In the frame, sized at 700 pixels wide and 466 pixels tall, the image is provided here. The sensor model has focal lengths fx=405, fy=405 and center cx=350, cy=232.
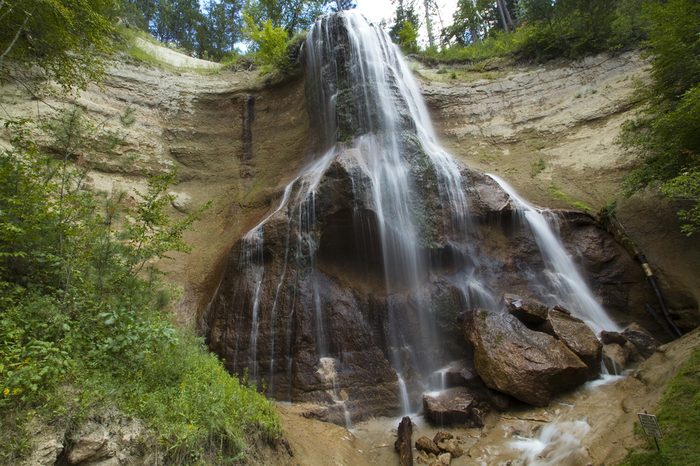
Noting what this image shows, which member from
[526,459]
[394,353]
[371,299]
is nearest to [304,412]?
[394,353]

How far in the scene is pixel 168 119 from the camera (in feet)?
51.2

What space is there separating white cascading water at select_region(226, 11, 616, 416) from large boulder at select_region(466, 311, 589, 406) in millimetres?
1326

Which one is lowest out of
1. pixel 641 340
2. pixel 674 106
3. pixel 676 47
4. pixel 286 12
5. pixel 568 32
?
pixel 641 340

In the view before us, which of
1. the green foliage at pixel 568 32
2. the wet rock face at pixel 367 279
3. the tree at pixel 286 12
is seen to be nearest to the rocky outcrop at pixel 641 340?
the wet rock face at pixel 367 279

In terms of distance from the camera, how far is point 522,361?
7371mm

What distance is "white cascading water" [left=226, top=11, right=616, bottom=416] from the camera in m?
9.05

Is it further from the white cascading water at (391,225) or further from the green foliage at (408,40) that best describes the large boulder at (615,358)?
the green foliage at (408,40)

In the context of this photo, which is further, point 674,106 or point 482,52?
point 482,52

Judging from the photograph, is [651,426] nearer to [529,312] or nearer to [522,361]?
[522,361]

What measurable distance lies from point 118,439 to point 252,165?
12819 millimetres

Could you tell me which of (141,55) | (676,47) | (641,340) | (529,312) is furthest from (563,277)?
(141,55)

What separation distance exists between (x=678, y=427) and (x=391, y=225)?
22.7 feet

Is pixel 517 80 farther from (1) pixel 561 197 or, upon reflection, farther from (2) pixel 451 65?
(1) pixel 561 197

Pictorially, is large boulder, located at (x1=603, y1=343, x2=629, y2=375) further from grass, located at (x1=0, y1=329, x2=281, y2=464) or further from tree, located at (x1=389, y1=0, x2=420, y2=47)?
tree, located at (x1=389, y1=0, x2=420, y2=47)
